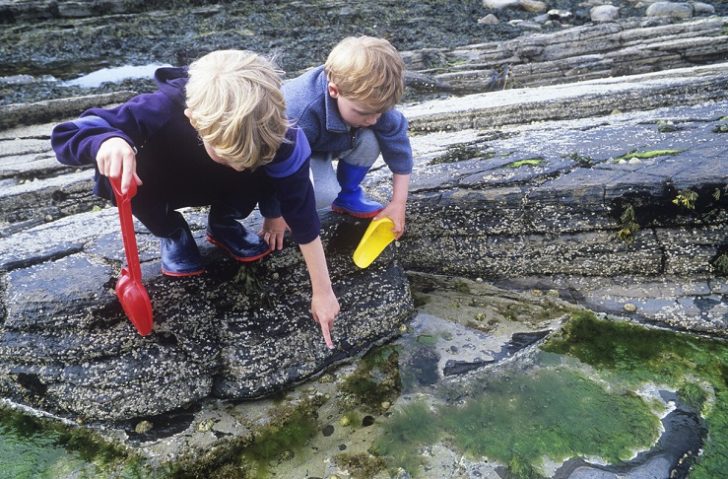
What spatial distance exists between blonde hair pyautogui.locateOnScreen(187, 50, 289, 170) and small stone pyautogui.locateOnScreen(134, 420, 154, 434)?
5.37 feet

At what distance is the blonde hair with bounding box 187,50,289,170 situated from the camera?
220 cm

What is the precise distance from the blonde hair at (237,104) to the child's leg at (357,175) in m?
1.12

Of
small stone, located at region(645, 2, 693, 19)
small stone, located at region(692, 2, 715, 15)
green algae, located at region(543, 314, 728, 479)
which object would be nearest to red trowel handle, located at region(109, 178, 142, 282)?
green algae, located at region(543, 314, 728, 479)

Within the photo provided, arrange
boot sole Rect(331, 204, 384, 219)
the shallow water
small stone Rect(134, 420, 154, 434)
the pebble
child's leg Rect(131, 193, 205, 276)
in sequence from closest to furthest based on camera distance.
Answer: the shallow water → child's leg Rect(131, 193, 205, 276) → small stone Rect(134, 420, 154, 434) → boot sole Rect(331, 204, 384, 219) → the pebble

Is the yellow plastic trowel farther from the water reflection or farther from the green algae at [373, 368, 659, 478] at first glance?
the water reflection

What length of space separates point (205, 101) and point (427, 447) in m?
1.95

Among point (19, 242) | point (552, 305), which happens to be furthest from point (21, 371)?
point (552, 305)

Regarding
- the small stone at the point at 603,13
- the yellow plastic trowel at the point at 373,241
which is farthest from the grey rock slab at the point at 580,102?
the small stone at the point at 603,13

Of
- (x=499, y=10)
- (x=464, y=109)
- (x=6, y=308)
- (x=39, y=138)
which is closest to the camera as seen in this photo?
(x=6, y=308)

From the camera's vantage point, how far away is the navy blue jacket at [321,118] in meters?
3.15

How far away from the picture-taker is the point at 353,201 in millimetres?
3861

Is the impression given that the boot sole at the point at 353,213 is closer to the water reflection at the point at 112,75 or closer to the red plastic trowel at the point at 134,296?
the red plastic trowel at the point at 134,296

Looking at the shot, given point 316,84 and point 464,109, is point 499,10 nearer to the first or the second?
point 464,109

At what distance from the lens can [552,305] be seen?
13.1ft
